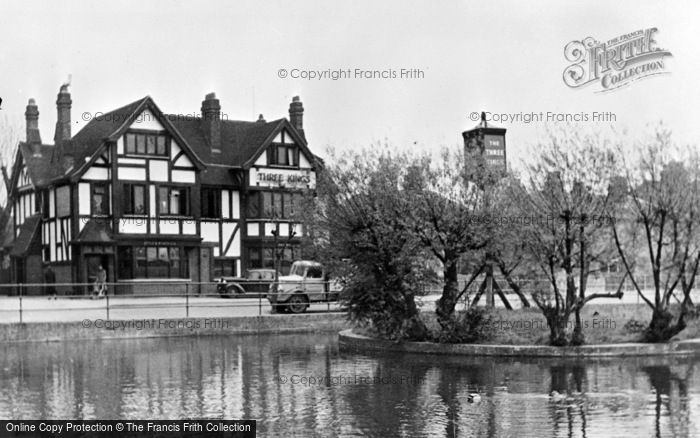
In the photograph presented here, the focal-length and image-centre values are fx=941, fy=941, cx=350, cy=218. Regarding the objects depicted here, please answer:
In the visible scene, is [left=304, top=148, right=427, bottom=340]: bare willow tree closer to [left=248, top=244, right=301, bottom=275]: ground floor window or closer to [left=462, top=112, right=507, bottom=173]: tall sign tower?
[left=462, top=112, right=507, bottom=173]: tall sign tower

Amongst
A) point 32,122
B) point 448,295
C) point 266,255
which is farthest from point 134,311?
point 32,122

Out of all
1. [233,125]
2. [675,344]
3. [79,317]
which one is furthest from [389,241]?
[233,125]

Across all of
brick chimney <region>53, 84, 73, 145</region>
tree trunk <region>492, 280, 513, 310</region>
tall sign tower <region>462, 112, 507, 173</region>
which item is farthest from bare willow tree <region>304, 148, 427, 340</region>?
brick chimney <region>53, 84, 73, 145</region>

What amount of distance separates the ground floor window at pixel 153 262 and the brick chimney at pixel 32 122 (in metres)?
9.75

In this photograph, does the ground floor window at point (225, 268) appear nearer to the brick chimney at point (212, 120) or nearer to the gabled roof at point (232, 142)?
the gabled roof at point (232, 142)

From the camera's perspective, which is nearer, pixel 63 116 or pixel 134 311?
pixel 134 311

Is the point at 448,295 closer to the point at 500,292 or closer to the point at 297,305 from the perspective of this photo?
the point at 500,292

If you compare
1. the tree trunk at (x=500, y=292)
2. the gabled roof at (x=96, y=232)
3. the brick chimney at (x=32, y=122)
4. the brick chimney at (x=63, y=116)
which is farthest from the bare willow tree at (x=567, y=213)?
the brick chimney at (x=32, y=122)

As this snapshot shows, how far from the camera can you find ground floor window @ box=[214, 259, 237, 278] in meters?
49.2

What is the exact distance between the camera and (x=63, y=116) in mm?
46938

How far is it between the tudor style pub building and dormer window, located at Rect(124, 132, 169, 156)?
0.05 meters

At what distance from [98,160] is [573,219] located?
2964 cm

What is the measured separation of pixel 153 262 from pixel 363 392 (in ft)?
106

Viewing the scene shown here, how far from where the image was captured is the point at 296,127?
56.3 metres
